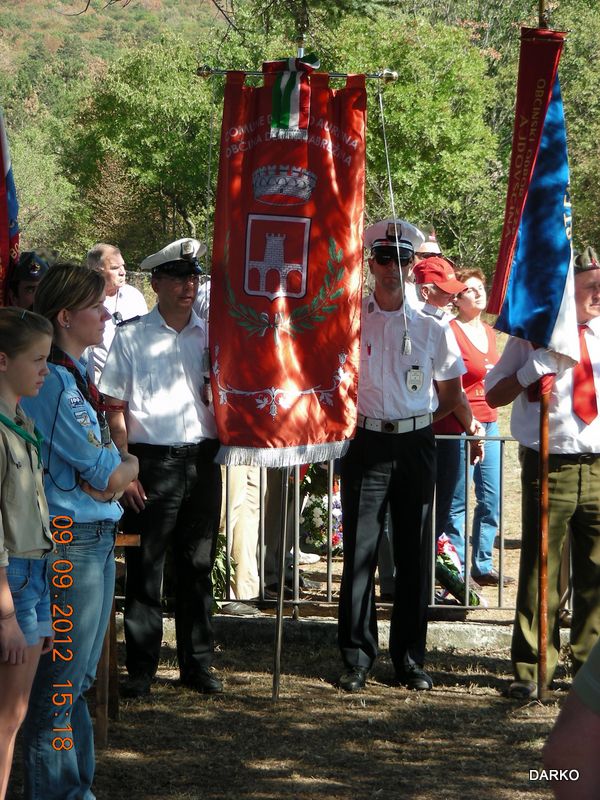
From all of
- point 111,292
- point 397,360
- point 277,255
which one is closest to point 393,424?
point 397,360

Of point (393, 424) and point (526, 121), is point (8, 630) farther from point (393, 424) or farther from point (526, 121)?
point (526, 121)

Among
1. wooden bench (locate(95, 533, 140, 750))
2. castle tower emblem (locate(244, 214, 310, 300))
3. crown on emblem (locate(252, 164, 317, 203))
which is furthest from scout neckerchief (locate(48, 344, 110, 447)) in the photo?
crown on emblem (locate(252, 164, 317, 203))

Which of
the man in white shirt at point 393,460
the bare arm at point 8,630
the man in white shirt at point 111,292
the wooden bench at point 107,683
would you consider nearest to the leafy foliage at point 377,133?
the man in white shirt at point 111,292

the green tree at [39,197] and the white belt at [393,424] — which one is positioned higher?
the green tree at [39,197]

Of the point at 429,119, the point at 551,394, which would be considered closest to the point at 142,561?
the point at 551,394

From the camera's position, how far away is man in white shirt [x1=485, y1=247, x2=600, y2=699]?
5.82 meters

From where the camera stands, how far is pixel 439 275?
25.1 ft

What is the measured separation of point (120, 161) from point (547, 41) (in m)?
55.5

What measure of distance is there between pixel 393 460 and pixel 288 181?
1.58 m

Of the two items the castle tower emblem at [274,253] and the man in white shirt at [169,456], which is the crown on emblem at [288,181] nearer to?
the castle tower emblem at [274,253]

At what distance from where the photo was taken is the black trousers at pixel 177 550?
18.9ft

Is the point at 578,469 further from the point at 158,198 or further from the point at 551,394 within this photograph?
the point at 158,198

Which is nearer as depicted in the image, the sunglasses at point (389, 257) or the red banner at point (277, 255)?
the red banner at point (277, 255)

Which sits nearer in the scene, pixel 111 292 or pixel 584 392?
pixel 584 392
